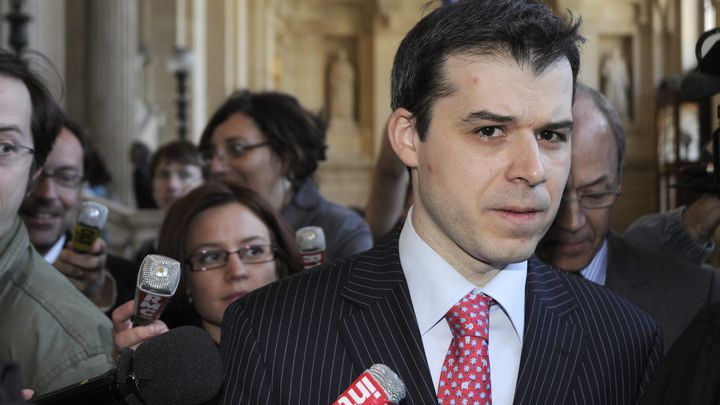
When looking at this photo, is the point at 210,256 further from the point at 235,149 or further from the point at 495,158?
the point at 495,158

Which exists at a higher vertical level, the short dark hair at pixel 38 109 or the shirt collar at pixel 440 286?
the short dark hair at pixel 38 109

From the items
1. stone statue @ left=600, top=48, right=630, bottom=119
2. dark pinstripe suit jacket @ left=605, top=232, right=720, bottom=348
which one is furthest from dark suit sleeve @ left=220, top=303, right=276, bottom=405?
stone statue @ left=600, top=48, right=630, bottom=119

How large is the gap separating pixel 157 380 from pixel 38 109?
1083 mm

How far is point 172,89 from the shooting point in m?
23.2

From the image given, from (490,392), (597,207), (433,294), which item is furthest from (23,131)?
(597,207)

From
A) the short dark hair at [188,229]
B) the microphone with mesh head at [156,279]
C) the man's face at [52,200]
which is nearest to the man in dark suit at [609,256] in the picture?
the short dark hair at [188,229]

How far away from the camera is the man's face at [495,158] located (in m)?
2.21

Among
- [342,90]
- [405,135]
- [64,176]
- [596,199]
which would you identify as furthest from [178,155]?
[342,90]

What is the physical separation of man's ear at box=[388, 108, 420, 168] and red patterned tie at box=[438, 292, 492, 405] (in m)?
0.33

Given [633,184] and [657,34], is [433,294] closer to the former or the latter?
[633,184]

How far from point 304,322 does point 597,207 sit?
1.42m

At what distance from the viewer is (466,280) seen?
7.67 feet

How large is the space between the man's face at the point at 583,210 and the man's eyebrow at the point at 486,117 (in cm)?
125

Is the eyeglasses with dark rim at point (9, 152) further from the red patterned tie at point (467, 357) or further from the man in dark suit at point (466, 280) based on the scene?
the red patterned tie at point (467, 357)
